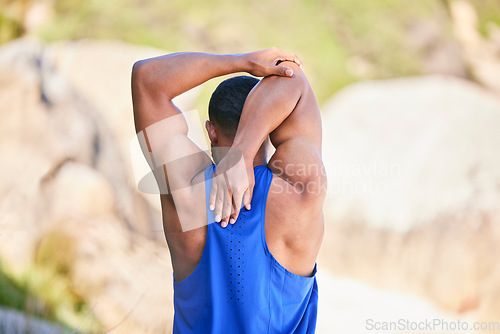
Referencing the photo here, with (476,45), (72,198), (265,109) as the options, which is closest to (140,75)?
(265,109)

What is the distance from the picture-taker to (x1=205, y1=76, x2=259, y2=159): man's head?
1.31m

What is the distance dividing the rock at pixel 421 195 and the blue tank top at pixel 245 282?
12.3ft

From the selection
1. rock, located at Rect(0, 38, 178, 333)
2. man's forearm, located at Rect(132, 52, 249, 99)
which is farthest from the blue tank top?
rock, located at Rect(0, 38, 178, 333)

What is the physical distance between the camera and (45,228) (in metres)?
3.59

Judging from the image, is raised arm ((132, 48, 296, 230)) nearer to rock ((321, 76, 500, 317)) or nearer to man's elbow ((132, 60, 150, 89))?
man's elbow ((132, 60, 150, 89))

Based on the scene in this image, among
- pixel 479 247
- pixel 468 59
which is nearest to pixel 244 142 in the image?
pixel 479 247

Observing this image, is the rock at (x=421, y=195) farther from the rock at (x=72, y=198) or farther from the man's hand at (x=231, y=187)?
the man's hand at (x=231, y=187)

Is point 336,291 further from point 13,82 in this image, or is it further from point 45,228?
point 13,82

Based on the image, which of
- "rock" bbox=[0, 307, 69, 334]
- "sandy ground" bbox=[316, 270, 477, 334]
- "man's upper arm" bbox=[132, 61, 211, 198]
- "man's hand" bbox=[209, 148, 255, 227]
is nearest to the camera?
"man's hand" bbox=[209, 148, 255, 227]

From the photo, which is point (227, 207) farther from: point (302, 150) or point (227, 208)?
point (302, 150)

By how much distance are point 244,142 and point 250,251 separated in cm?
25

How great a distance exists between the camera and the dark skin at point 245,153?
121cm

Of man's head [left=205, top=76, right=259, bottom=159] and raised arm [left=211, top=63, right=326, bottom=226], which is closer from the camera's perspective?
raised arm [left=211, top=63, right=326, bottom=226]

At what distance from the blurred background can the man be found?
3.46 feet
